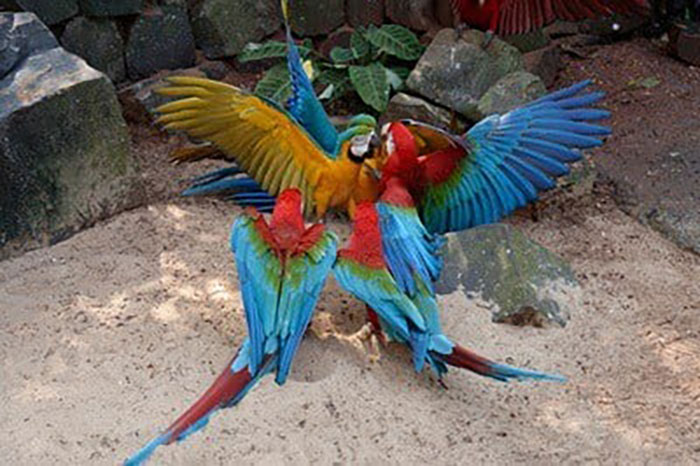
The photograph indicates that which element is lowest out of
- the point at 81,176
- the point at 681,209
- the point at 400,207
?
the point at 681,209

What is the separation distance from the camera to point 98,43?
12.1ft

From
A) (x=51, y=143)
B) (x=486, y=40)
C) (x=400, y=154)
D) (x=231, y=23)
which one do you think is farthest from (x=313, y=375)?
(x=231, y=23)

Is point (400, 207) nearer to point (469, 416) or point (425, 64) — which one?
point (469, 416)

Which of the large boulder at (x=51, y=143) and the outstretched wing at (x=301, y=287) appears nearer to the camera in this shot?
the outstretched wing at (x=301, y=287)

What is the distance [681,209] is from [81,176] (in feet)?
6.66

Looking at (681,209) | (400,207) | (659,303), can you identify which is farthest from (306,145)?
(681,209)

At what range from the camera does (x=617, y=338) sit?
269 centimetres

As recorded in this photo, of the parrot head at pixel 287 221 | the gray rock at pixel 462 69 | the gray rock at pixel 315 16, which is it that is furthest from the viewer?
the gray rock at pixel 315 16

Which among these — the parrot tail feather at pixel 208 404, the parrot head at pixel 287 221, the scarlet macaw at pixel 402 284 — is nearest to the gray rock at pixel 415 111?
the scarlet macaw at pixel 402 284

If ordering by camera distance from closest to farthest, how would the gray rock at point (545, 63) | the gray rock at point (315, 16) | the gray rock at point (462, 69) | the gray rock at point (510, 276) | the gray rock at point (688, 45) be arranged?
the gray rock at point (510, 276) → the gray rock at point (462, 69) → the gray rock at point (545, 63) → the gray rock at point (315, 16) → the gray rock at point (688, 45)

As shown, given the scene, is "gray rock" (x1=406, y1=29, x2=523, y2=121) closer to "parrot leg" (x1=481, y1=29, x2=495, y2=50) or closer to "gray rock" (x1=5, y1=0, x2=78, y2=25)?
"parrot leg" (x1=481, y1=29, x2=495, y2=50)

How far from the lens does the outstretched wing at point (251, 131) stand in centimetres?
265

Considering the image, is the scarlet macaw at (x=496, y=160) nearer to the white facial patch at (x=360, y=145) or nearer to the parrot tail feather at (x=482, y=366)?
the white facial patch at (x=360, y=145)

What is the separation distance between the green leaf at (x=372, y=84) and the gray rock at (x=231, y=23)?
54cm
